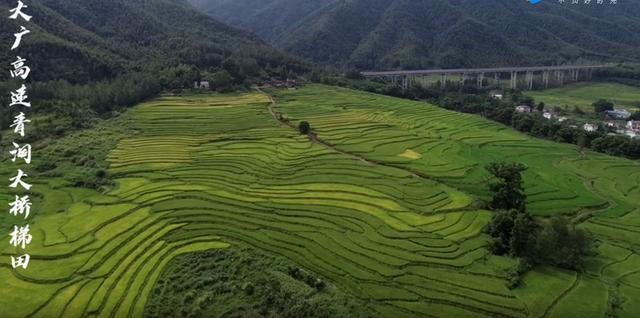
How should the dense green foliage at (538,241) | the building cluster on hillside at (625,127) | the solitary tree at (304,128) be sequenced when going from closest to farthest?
1. the dense green foliage at (538,241)
2. the solitary tree at (304,128)
3. the building cluster on hillside at (625,127)

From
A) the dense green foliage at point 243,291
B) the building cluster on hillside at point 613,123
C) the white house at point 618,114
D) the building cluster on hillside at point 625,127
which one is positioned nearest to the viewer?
the dense green foliage at point 243,291

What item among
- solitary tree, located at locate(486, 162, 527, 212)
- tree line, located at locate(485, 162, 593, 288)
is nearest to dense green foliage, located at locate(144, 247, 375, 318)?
tree line, located at locate(485, 162, 593, 288)

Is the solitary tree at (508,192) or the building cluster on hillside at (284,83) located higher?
the building cluster on hillside at (284,83)

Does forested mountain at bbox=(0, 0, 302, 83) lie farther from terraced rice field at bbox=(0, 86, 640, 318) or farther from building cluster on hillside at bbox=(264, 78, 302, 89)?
terraced rice field at bbox=(0, 86, 640, 318)

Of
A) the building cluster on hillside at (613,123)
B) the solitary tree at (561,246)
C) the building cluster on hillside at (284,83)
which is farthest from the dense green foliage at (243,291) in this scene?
the building cluster on hillside at (284,83)

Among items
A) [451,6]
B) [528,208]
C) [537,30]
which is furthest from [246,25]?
[528,208]

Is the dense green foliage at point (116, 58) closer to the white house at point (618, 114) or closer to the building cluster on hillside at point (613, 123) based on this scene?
the building cluster on hillside at point (613, 123)

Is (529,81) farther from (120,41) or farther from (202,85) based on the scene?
(120,41)

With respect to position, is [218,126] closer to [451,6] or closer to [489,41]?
[489,41]

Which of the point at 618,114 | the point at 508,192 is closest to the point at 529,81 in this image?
the point at 618,114
